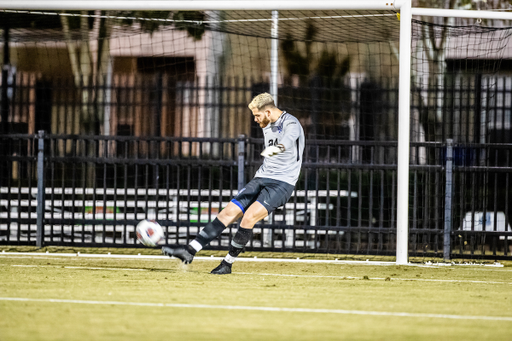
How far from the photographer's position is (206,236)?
716 centimetres

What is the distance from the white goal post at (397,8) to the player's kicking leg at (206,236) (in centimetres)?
232

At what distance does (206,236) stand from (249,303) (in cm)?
196

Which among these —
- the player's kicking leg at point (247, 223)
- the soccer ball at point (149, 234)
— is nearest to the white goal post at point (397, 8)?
the player's kicking leg at point (247, 223)

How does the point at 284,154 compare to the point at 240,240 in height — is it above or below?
above

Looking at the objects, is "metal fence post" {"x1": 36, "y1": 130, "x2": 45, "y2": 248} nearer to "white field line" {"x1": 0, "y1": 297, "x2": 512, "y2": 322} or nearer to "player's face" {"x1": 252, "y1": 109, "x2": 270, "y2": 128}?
"player's face" {"x1": 252, "y1": 109, "x2": 270, "y2": 128}

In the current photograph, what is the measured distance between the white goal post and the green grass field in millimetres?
817

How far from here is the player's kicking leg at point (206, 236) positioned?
23.3 ft

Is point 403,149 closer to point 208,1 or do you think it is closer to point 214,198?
point 208,1

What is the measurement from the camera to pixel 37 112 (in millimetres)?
15453

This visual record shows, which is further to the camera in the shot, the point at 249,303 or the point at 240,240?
the point at 240,240

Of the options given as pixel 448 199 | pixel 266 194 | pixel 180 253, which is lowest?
Result: pixel 180 253

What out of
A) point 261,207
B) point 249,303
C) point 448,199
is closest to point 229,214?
point 261,207

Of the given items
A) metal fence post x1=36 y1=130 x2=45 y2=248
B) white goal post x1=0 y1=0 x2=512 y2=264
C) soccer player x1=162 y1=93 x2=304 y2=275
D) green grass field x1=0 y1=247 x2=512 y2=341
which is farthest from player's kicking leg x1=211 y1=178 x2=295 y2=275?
metal fence post x1=36 y1=130 x2=45 y2=248

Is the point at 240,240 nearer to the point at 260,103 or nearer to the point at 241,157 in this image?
the point at 260,103
